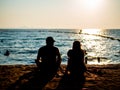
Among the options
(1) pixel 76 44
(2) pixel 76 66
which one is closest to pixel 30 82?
(2) pixel 76 66

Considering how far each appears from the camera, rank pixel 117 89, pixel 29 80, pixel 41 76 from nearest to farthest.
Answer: pixel 117 89 < pixel 29 80 < pixel 41 76

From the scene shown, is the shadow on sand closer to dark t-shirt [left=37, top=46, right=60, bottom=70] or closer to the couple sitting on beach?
the couple sitting on beach

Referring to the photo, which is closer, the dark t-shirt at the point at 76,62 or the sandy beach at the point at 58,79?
the sandy beach at the point at 58,79

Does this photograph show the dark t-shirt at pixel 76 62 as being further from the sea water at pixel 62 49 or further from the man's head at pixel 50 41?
the sea water at pixel 62 49

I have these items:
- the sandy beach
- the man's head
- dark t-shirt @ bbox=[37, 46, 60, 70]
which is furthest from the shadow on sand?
the man's head

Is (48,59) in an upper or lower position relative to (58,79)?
upper

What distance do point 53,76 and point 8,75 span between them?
5.00ft

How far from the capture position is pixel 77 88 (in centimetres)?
684

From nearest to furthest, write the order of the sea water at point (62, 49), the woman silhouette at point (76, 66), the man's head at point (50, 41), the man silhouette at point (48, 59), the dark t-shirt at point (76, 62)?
the woman silhouette at point (76, 66), the man's head at point (50, 41), the dark t-shirt at point (76, 62), the man silhouette at point (48, 59), the sea water at point (62, 49)

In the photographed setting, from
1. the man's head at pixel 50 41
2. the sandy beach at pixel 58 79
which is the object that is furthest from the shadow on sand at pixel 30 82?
the man's head at pixel 50 41

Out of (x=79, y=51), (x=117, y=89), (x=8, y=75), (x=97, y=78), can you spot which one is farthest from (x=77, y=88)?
(x=8, y=75)

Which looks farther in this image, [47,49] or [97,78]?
[47,49]

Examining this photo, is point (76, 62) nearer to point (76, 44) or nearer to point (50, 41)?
point (76, 44)

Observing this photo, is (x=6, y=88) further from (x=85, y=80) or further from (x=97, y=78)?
(x=97, y=78)
